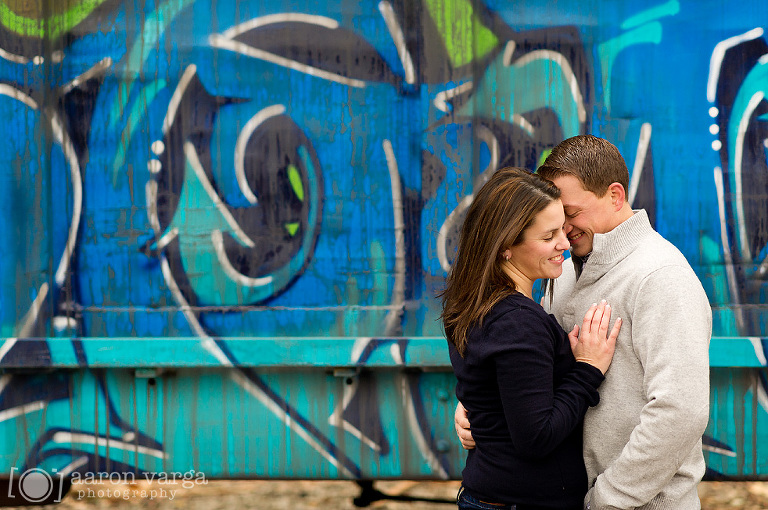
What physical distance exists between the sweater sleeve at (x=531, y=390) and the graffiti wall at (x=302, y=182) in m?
1.69

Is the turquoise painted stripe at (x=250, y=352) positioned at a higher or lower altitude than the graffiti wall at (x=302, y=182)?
lower

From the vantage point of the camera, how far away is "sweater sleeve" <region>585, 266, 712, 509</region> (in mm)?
1489

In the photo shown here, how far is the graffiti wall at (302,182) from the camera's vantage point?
3232mm

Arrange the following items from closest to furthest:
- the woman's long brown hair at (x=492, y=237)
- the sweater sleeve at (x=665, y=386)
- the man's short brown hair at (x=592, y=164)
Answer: the sweater sleeve at (x=665, y=386) < the woman's long brown hair at (x=492, y=237) < the man's short brown hair at (x=592, y=164)

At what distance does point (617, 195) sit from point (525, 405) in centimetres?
66

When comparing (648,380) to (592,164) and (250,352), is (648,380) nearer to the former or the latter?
(592,164)

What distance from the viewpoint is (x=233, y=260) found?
331cm

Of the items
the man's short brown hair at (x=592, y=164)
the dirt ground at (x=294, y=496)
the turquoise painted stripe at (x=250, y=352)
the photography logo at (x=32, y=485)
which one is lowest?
the dirt ground at (x=294, y=496)

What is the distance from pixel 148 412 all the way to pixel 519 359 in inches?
93.9

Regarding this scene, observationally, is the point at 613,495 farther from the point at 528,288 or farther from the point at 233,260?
the point at 233,260

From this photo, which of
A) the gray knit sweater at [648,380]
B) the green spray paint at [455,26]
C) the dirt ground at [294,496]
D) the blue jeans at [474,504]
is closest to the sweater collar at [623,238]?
the gray knit sweater at [648,380]

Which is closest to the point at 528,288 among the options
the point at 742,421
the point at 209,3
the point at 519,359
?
the point at 519,359

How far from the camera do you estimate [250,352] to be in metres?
3.18

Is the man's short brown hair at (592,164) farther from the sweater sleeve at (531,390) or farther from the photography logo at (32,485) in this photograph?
the photography logo at (32,485)
